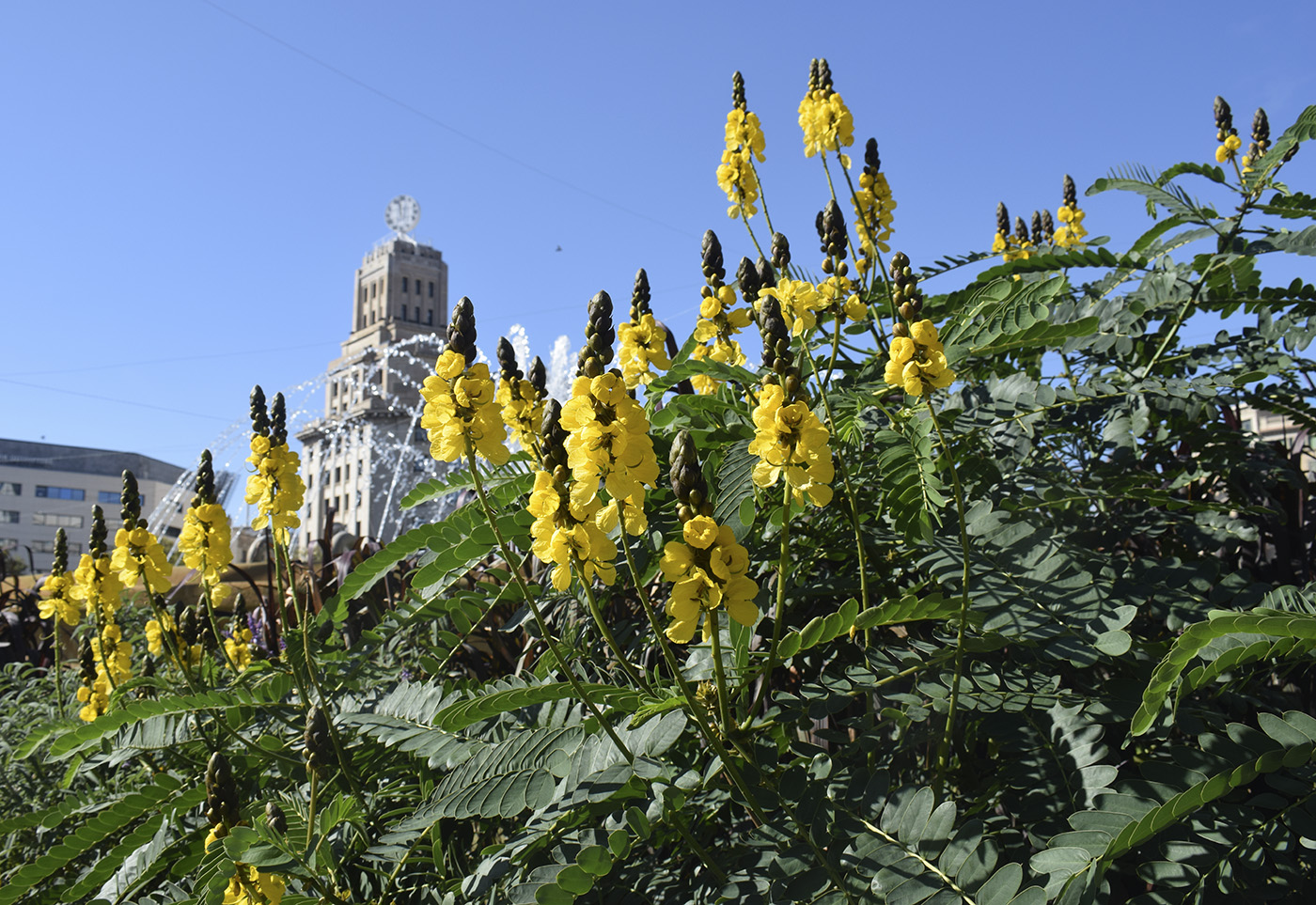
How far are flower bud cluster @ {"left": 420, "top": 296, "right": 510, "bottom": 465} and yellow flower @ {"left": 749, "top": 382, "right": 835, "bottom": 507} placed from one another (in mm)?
504

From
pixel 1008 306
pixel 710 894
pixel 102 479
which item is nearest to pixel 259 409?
pixel 710 894

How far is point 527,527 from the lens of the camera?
5.93 ft

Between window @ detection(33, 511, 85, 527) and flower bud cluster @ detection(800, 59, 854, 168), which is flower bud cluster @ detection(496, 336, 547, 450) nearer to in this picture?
flower bud cluster @ detection(800, 59, 854, 168)

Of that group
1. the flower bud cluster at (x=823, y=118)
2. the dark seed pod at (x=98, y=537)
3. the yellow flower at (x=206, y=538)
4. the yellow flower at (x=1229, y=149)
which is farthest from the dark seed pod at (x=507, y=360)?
the yellow flower at (x=1229, y=149)

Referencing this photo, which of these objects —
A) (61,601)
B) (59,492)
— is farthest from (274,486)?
(59,492)

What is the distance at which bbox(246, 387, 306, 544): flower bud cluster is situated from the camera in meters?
2.53

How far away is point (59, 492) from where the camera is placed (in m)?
76.9

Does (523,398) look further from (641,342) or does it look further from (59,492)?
(59,492)

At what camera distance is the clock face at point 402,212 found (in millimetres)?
72500

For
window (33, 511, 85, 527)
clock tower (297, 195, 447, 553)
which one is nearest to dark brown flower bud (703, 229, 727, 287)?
clock tower (297, 195, 447, 553)

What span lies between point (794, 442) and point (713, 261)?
1.19 meters

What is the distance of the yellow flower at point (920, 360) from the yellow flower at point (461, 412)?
0.73 meters

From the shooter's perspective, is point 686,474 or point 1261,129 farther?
point 1261,129

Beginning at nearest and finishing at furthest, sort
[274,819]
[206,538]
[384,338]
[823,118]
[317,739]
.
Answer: [274,819] → [317,739] → [206,538] → [823,118] → [384,338]
